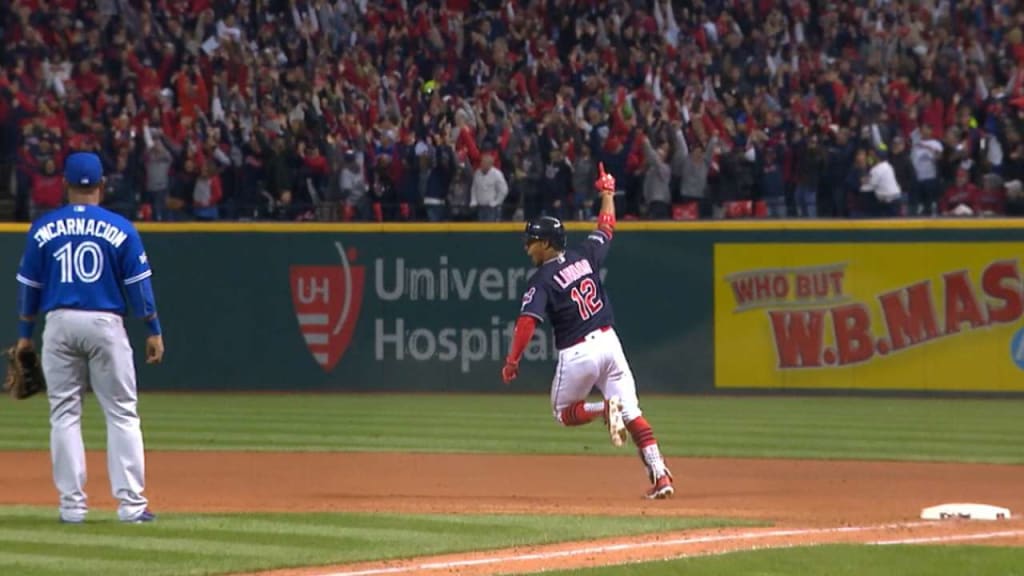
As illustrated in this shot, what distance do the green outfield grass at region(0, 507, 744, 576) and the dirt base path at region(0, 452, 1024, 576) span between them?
35cm

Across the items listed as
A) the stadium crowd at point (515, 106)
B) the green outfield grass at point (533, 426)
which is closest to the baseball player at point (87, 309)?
the green outfield grass at point (533, 426)

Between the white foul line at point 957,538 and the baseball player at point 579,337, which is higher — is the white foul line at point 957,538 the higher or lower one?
the lower one

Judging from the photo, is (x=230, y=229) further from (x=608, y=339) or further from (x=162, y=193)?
(x=608, y=339)

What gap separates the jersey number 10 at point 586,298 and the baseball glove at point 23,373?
3175mm

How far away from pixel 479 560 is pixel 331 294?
44.9ft

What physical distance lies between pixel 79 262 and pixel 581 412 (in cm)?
337

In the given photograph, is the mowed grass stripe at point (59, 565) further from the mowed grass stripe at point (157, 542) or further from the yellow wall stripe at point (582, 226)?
the yellow wall stripe at point (582, 226)

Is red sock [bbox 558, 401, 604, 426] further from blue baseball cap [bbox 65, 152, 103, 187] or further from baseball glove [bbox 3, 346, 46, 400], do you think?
blue baseball cap [bbox 65, 152, 103, 187]

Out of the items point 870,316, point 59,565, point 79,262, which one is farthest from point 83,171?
point 870,316

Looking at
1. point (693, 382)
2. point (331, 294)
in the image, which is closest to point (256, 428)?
point (331, 294)

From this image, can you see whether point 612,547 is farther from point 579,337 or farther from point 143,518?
point 143,518

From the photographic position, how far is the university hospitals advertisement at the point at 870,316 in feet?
66.9

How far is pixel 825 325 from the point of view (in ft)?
68.4

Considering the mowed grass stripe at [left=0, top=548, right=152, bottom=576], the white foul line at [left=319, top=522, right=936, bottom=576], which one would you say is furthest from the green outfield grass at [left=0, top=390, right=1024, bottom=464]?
the mowed grass stripe at [left=0, top=548, right=152, bottom=576]
